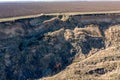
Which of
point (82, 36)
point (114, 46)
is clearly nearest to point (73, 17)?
point (82, 36)

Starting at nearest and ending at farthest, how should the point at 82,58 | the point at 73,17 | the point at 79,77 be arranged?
1. the point at 79,77
2. the point at 82,58
3. the point at 73,17

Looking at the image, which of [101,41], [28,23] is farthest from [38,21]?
[101,41]

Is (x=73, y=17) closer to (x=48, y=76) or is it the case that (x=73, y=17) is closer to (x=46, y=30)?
(x=46, y=30)

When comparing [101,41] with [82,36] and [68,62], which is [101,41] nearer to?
[82,36]

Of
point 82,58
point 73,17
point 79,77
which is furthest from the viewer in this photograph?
point 73,17

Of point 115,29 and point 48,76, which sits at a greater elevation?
point 115,29

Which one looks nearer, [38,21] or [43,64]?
[43,64]
